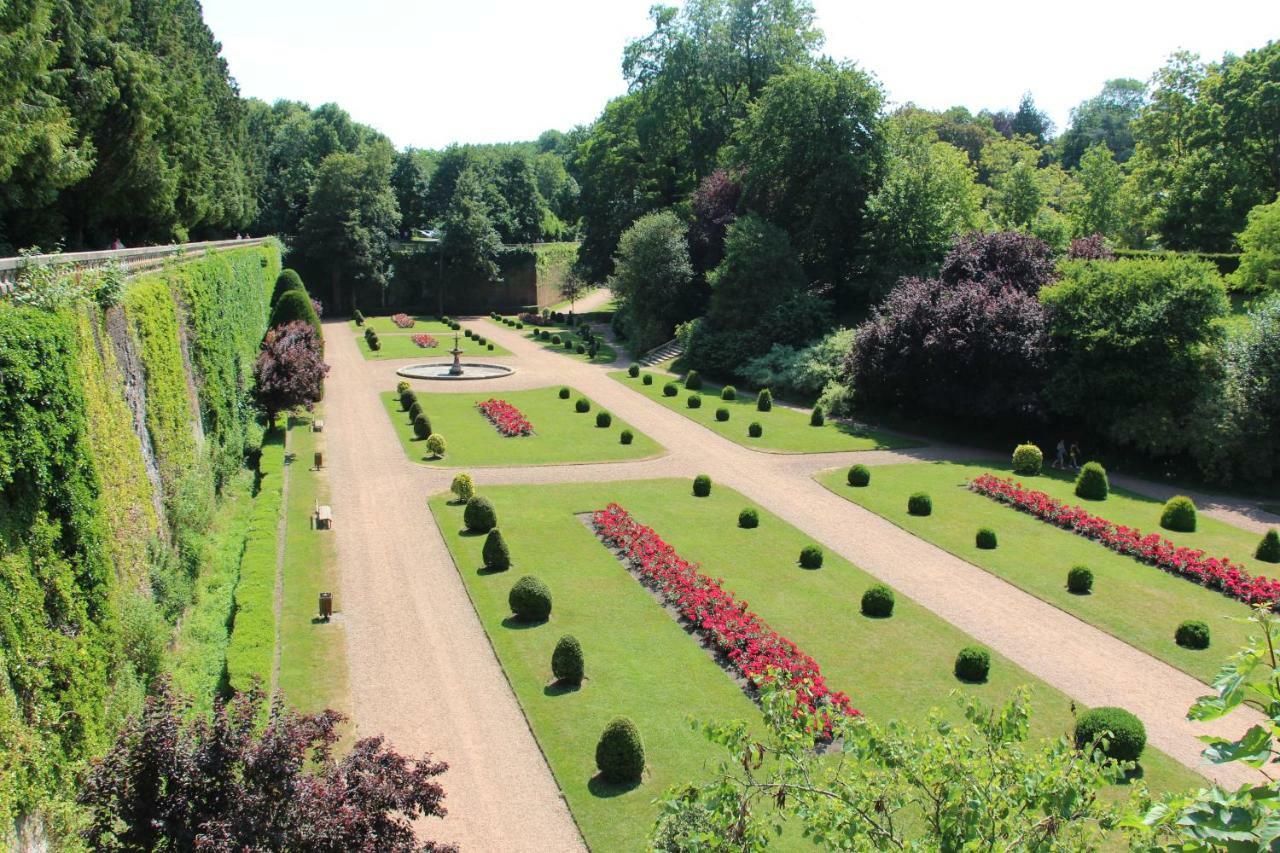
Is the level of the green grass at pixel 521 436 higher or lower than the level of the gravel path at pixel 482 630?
higher

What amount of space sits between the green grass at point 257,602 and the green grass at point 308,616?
22.0 inches

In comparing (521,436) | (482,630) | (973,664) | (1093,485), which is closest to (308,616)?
(482,630)

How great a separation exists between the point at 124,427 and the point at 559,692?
9.56 meters

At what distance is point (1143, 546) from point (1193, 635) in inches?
225

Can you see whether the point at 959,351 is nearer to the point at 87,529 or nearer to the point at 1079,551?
the point at 1079,551

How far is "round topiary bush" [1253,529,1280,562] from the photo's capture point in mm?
24422

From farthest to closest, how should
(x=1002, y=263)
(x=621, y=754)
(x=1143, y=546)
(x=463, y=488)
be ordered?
1. (x=1002, y=263)
2. (x=463, y=488)
3. (x=1143, y=546)
4. (x=621, y=754)

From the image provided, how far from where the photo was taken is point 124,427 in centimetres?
1739

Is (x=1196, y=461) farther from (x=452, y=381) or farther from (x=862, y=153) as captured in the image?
(x=452, y=381)

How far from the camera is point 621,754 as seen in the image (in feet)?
47.2

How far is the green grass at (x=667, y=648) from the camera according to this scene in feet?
49.5

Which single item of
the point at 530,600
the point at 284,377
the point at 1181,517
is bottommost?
the point at 530,600

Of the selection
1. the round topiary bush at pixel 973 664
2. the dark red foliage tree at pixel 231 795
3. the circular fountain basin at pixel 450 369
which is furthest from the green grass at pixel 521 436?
the dark red foliage tree at pixel 231 795

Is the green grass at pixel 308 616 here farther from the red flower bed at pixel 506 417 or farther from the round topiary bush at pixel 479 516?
the red flower bed at pixel 506 417
